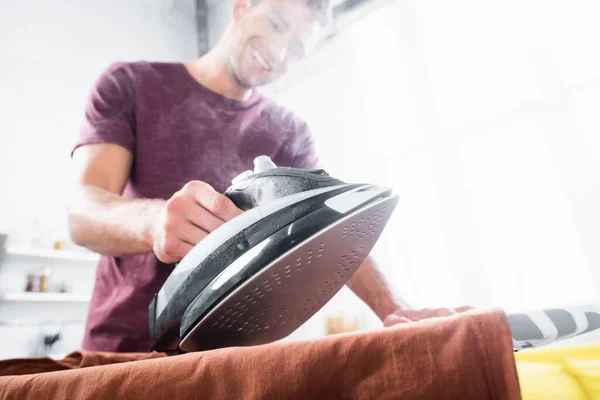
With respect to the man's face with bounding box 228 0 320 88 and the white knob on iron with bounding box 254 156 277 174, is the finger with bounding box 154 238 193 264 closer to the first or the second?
the white knob on iron with bounding box 254 156 277 174

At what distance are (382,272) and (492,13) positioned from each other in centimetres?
169

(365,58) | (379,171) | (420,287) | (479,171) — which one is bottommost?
(420,287)

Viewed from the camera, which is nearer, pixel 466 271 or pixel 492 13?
pixel 466 271

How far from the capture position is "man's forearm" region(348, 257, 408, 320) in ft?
2.13

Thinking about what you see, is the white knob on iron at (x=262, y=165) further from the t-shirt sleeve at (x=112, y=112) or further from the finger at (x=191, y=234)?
the t-shirt sleeve at (x=112, y=112)

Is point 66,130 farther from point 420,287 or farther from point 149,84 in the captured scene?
point 420,287

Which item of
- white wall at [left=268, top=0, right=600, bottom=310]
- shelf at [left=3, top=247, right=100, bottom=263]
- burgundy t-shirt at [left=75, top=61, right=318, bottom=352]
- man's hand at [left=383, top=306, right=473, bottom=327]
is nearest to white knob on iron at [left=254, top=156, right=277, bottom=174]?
man's hand at [left=383, top=306, right=473, bottom=327]

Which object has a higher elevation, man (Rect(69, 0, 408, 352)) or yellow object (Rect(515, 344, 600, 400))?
man (Rect(69, 0, 408, 352))

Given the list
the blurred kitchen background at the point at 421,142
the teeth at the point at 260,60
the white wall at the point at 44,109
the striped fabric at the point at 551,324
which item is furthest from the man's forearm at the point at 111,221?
the white wall at the point at 44,109

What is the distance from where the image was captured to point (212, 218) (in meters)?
0.38

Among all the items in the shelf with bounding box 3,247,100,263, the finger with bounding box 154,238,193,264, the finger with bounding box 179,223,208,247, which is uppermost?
the shelf with bounding box 3,247,100,263

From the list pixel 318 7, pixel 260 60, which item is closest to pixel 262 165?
pixel 260 60

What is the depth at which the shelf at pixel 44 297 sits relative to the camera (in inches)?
68.6

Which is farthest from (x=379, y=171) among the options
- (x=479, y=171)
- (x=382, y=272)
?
(x=382, y=272)
